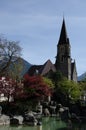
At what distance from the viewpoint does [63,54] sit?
295 feet

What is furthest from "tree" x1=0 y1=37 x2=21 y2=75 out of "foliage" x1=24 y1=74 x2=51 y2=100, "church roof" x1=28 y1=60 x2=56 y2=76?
"church roof" x1=28 y1=60 x2=56 y2=76

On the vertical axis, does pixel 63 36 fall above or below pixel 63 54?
above

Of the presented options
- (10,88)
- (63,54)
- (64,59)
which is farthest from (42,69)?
(10,88)

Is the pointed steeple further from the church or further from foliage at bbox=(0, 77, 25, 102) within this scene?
foliage at bbox=(0, 77, 25, 102)

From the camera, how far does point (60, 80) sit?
68812 millimetres

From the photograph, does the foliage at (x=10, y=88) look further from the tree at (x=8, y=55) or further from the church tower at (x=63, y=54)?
the church tower at (x=63, y=54)

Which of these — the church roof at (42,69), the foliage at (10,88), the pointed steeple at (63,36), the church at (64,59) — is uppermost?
the pointed steeple at (63,36)

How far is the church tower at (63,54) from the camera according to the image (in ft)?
288

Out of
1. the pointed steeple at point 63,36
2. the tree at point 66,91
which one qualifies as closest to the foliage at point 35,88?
the tree at point 66,91

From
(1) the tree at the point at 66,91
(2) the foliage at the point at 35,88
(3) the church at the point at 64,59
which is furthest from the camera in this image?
(3) the church at the point at 64,59

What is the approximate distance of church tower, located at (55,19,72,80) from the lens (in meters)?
87.7

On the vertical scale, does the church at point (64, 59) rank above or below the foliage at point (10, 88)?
above

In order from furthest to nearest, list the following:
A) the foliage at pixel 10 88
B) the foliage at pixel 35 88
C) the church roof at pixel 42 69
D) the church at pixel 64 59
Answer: the church at pixel 64 59, the church roof at pixel 42 69, the foliage at pixel 35 88, the foliage at pixel 10 88

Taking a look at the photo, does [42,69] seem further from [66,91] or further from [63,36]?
[66,91]
